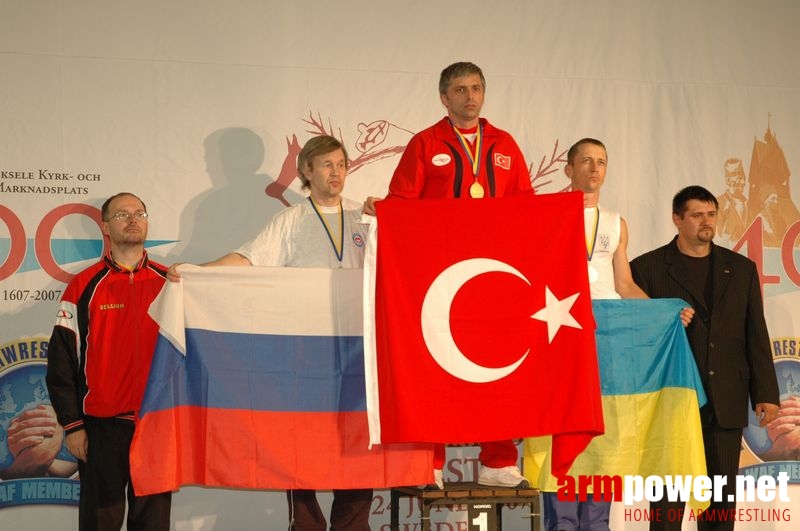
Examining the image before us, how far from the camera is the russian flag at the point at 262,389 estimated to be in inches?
153

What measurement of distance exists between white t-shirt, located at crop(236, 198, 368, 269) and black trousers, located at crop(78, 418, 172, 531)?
98cm

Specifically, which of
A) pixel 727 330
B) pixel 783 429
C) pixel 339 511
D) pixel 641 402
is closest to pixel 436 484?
pixel 339 511

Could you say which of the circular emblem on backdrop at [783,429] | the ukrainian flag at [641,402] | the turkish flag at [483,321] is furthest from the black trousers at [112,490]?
the circular emblem on backdrop at [783,429]

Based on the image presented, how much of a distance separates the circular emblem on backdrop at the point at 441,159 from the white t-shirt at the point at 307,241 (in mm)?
511

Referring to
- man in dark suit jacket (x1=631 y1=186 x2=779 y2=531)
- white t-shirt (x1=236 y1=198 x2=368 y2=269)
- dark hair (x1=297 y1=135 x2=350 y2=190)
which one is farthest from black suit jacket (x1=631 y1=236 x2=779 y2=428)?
dark hair (x1=297 y1=135 x2=350 y2=190)

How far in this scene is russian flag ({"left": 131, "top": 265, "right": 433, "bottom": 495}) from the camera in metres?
3.88

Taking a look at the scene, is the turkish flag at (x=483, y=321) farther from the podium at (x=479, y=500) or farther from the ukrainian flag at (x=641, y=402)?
Result: the ukrainian flag at (x=641, y=402)

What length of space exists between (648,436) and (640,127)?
2.16 metres

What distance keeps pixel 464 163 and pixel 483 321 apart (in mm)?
744

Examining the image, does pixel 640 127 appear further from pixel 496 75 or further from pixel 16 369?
pixel 16 369

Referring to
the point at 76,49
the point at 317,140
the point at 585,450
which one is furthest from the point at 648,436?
the point at 76,49

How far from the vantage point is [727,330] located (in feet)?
14.7

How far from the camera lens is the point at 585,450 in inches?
166
